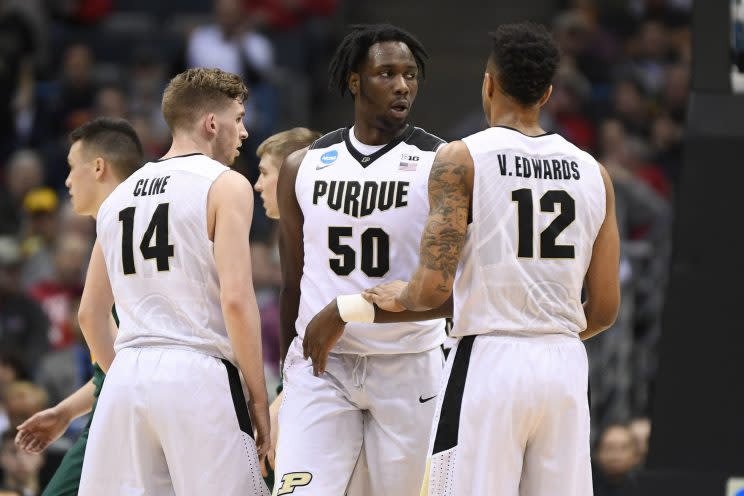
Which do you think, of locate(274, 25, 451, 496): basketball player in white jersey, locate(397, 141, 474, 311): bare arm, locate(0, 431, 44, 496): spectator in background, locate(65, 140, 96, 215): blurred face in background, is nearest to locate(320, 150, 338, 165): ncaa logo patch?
locate(274, 25, 451, 496): basketball player in white jersey

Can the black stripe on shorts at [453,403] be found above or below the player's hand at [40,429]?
above

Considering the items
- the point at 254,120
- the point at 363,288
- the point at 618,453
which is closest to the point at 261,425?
the point at 363,288

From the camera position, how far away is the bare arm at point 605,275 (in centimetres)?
580

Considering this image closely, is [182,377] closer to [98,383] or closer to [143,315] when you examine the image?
[143,315]

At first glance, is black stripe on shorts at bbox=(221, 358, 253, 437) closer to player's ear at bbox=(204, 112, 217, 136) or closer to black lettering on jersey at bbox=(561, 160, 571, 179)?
player's ear at bbox=(204, 112, 217, 136)

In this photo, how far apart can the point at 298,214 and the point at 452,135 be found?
9.53 metres

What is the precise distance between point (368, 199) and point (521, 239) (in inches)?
35.5

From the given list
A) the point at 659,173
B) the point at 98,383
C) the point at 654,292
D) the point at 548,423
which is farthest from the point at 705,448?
the point at 659,173

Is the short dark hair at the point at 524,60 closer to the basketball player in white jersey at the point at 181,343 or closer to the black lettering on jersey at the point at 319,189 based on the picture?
the black lettering on jersey at the point at 319,189

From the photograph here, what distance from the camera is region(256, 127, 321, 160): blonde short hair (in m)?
7.02

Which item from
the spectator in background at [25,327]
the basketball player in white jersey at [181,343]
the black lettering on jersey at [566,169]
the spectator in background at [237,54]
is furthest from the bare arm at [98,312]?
the spectator in background at [237,54]

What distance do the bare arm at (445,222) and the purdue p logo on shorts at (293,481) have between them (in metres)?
1.00

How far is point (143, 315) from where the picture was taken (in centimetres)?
613

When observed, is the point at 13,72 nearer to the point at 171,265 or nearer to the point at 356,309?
the point at 171,265
